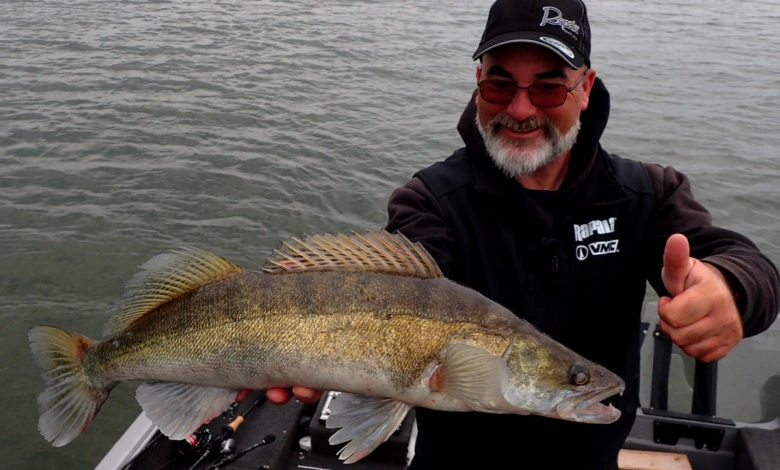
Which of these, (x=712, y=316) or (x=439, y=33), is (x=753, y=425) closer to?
(x=712, y=316)

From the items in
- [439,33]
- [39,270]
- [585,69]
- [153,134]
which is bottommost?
[39,270]

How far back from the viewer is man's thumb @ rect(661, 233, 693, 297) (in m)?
1.86

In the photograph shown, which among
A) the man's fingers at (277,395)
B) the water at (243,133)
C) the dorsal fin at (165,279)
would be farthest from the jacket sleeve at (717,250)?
the water at (243,133)

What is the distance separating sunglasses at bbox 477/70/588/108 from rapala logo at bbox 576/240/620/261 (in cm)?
62

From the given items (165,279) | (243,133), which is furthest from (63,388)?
(243,133)

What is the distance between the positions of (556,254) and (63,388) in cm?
222

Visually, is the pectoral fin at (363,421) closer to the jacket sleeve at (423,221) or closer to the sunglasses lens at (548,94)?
the jacket sleeve at (423,221)

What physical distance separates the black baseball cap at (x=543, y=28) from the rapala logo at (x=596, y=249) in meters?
0.76

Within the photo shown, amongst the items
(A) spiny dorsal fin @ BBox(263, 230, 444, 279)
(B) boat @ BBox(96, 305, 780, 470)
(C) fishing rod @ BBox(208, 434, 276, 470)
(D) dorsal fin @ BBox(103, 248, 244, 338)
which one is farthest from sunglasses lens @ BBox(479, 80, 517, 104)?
(C) fishing rod @ BBox(208, 434, 276, 470)

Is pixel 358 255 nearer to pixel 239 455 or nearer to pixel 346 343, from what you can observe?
pixel 346 343

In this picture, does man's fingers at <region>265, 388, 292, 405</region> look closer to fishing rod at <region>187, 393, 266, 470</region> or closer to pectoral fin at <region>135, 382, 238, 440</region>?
pectoral fin at <region>135, 382, 238, 440</region>

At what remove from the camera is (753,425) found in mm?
4203

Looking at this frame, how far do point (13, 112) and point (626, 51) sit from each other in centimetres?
1383

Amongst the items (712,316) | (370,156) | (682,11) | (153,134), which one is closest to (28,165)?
(153,134)
